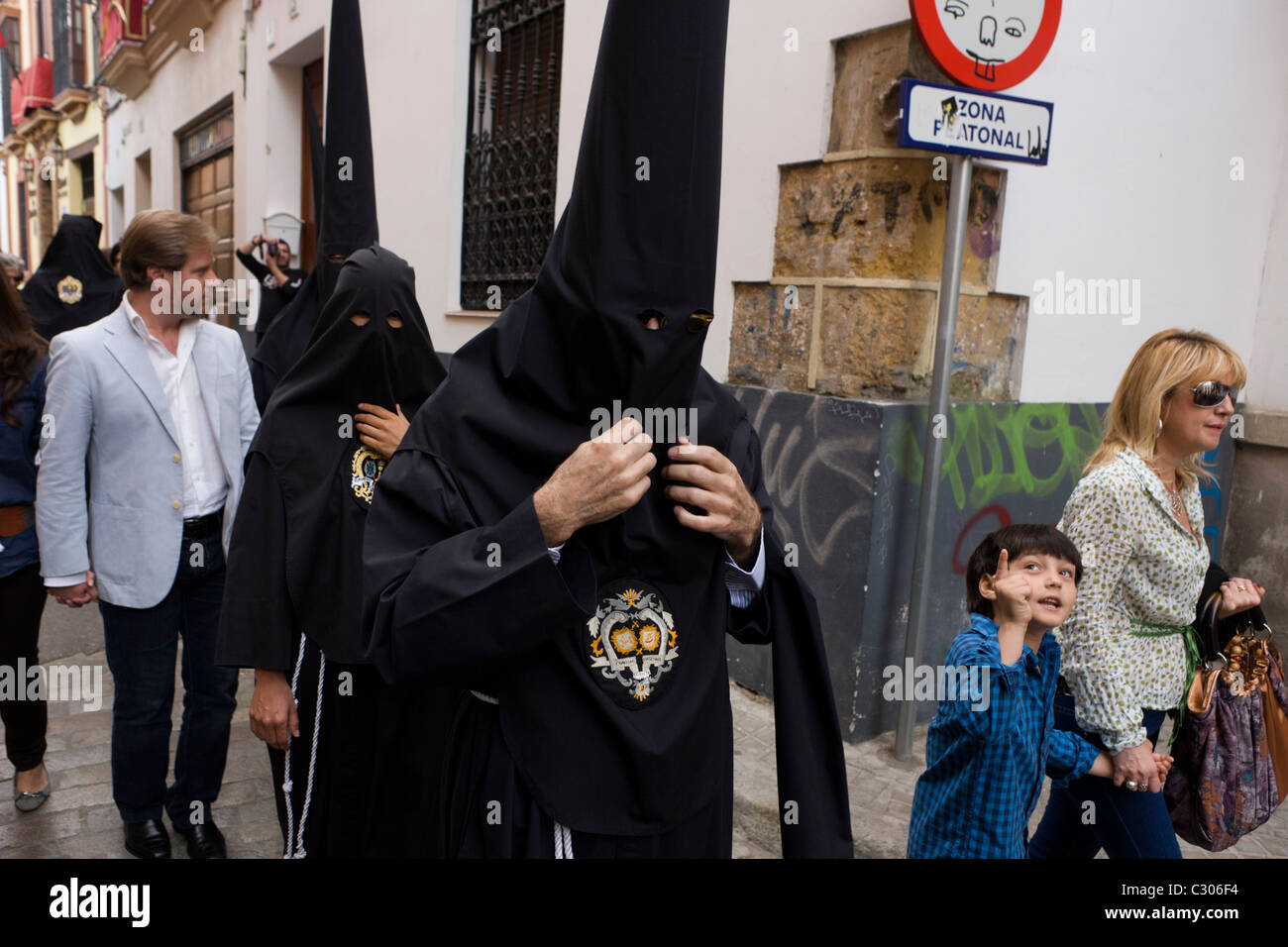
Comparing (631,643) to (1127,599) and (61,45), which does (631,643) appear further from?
(61,45)

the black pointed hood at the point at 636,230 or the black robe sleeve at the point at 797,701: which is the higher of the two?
the black pointed hood at the point at 636,230

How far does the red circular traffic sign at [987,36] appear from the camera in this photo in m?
3.51

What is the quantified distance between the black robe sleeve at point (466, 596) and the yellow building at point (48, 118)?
2311cm

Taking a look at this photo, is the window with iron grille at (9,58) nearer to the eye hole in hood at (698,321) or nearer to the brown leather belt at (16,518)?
the brown leather belt at (16,518)

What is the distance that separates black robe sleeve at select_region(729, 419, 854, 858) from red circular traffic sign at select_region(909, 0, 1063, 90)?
2.30 m

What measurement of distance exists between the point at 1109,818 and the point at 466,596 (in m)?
1.90

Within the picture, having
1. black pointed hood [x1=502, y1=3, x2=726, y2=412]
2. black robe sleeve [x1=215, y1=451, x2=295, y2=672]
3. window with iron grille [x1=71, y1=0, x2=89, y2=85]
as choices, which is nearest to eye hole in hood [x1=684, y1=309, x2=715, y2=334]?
black pointed hood [x1=502, y1=3, x2=726, y2=412]

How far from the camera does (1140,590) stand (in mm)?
2520

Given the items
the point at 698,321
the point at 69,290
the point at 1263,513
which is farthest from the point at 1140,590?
the point at 69,290

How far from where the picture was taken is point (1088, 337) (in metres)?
4.79

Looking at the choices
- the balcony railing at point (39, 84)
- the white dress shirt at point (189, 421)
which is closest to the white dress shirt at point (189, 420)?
the white dress shirt at point (189, 421)

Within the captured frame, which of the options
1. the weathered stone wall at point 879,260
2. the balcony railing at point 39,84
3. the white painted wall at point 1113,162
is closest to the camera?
the weathered stone wall at point 879,260

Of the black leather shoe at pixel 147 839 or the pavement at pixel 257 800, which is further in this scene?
the pavement at pixel 257 800

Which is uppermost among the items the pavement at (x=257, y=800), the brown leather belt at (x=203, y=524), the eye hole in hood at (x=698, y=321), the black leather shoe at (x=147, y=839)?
the eye hole in hood at (x=698, y=321)
